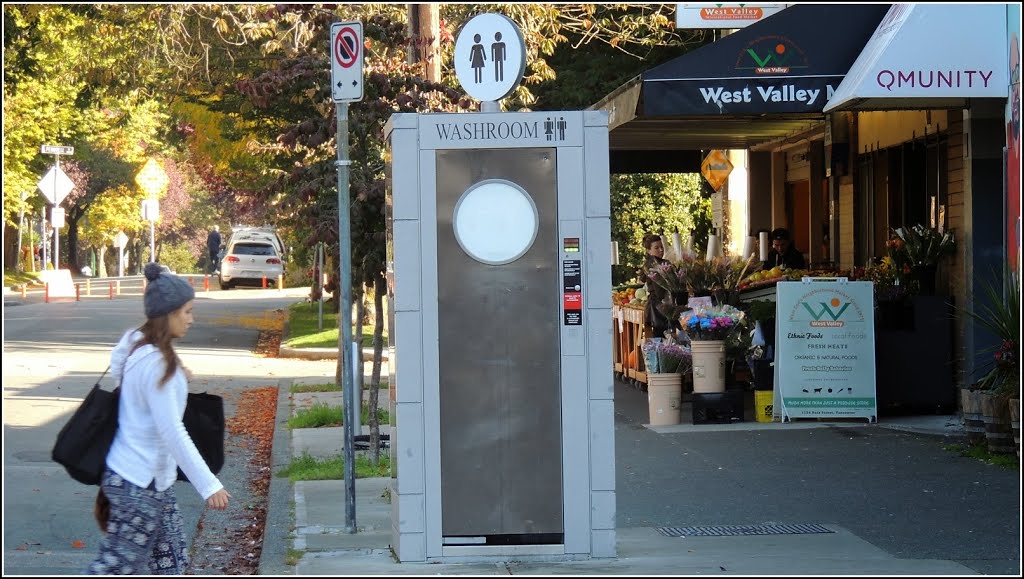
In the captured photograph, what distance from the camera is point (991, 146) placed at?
12609mm

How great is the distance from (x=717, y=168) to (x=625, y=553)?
13191mm

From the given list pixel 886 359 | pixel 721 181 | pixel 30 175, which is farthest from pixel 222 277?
pixel 886 359

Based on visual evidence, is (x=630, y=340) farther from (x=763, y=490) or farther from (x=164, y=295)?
(x=164, y=295)

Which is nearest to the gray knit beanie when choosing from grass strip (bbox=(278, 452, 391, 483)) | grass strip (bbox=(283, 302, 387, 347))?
grass strip (bbox=(278, 452, 391, 483))

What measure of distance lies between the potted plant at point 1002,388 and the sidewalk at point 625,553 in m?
2.92

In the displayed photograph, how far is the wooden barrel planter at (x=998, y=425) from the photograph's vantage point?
10469mm

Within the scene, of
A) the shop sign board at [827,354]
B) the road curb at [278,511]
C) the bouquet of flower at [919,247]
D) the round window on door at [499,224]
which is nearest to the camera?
the round window on door at [499,224]

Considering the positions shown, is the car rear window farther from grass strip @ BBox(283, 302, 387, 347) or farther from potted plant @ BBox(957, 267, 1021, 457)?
potted plant @ BBox(957, 267, 1021, 457)

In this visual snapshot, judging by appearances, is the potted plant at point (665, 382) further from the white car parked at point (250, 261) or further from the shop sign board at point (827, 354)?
the white car parked at point (250, 261)

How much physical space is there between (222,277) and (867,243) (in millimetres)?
32958

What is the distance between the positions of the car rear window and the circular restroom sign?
1523 inches

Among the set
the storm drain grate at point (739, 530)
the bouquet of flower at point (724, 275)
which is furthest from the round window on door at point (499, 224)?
the bouquet of flower at point (724, 275)

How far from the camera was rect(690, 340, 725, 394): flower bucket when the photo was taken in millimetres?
13109

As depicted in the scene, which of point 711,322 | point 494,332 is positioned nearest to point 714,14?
point 711,322
